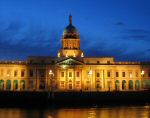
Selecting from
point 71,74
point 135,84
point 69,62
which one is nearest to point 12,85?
point 71,74

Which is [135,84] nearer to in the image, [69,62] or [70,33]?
[69,62]

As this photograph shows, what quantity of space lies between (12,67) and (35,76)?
251 inches

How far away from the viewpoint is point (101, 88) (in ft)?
424

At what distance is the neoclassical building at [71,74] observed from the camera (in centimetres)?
12912

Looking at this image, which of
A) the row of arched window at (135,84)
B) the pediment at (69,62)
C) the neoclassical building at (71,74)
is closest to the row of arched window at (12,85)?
the neoclassical building at (71,74)

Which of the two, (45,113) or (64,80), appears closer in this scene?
(45,113)

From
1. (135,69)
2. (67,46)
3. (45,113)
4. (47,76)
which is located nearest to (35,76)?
(47,76)

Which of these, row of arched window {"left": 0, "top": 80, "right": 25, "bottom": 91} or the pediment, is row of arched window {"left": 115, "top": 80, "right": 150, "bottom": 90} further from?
Result: row of arched window {"left": 0, "top": 80, "right": 25, "bottom": 91}

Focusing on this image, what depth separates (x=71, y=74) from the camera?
130250 millimetres

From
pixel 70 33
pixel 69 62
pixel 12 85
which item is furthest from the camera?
pixel 70 33

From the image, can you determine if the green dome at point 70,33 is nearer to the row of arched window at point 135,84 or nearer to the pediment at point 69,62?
the pediment at point 69,62

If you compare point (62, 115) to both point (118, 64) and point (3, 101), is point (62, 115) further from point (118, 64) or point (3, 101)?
point (118, 64)

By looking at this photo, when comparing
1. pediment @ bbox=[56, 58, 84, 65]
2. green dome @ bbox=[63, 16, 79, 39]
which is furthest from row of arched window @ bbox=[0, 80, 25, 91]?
green dome @ bbox=[63, 16, 79, 39]

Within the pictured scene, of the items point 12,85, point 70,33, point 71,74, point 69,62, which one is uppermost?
point 70,33
